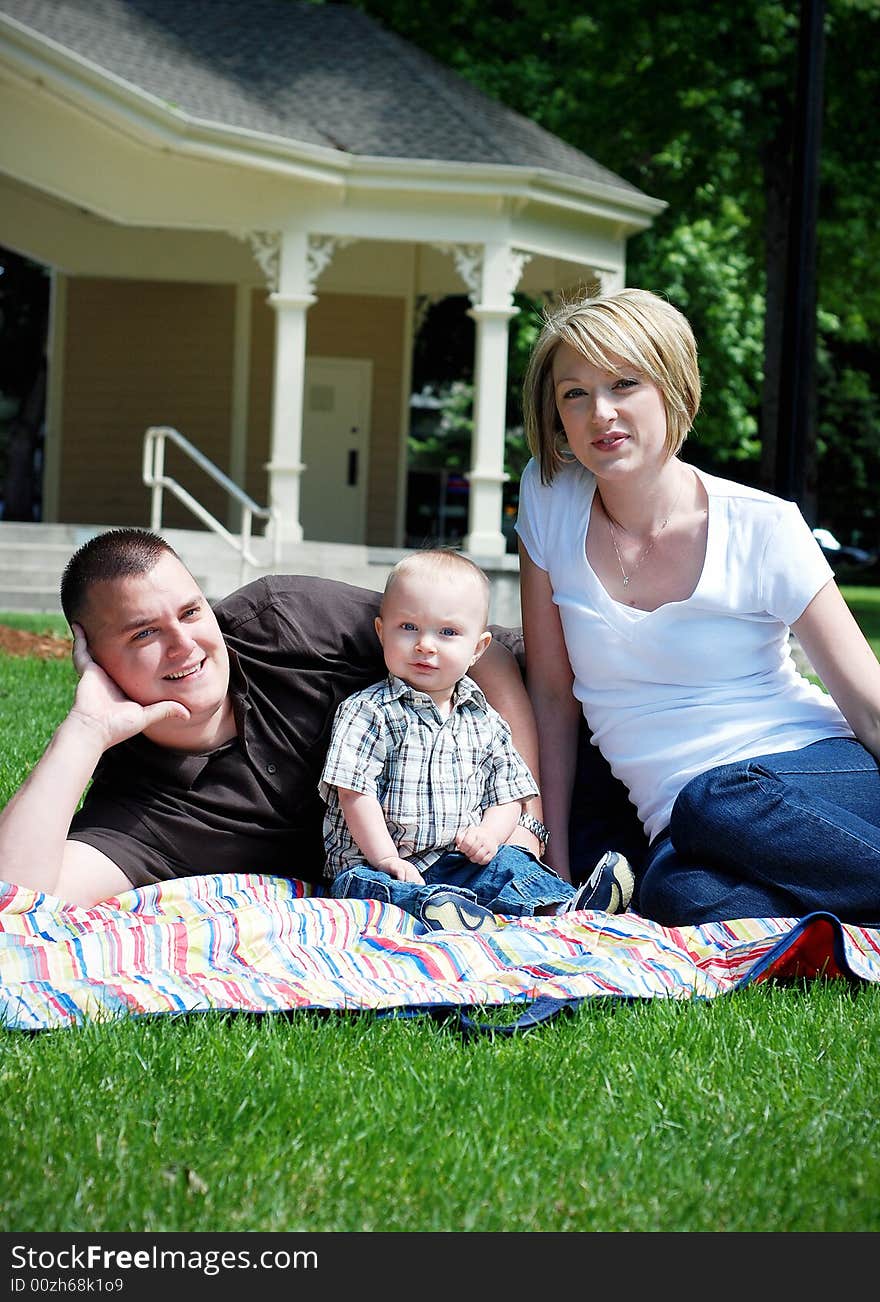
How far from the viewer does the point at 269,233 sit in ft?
49.0

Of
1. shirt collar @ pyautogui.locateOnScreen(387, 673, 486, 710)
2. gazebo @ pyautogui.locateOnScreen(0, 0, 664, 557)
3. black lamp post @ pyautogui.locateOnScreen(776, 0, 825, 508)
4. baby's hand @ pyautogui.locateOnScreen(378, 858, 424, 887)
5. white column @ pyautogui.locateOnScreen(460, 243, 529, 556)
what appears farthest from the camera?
white column @ pyautogui.locateOnScreen(460, 243, 529, 556)

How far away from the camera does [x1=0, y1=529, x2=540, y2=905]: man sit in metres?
3.79

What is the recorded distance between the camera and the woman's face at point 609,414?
4035 mm

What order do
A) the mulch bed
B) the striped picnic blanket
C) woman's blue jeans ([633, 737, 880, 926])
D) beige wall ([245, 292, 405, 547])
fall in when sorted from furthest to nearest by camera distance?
beige wall ([245, 292, 405, 547])
the mulch bed
woman's blue jeans ([633, 737, 880, 926])
the striped picnic blanket

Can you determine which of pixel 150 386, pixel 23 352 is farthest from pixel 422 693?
pixel 23 352

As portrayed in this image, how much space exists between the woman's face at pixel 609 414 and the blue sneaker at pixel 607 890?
109 cm

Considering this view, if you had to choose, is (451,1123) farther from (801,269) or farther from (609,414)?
(801,269)

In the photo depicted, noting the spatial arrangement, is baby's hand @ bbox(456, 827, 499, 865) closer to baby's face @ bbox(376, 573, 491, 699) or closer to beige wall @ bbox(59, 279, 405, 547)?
baby's face @ bbox(376, 573, 491, 699)

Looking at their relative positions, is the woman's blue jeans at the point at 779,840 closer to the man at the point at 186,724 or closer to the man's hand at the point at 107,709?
the man at the point at 186,724

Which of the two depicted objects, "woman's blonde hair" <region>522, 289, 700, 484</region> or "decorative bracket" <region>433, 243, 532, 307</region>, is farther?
"decorative bracket" <region>433, 243, 532, 307</region>

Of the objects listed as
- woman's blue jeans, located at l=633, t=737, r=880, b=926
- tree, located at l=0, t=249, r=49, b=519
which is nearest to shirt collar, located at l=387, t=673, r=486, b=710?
woman's blue jeans, located at l=633, t=737, r=880, b=926

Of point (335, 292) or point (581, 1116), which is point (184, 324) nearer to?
point (335, 292)

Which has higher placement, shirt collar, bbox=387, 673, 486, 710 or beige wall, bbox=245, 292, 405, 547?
Answer: beige wall, bbox=245, 292, 405, 547

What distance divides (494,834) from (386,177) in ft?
39.5
